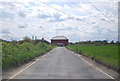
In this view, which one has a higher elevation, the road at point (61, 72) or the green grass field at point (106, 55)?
the green grass field at point (106, 55)

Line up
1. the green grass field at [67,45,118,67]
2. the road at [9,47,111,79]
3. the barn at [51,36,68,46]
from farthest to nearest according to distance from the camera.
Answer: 1. the barn at [51,36,68,46]
2. the green grass field at [67,45,118,67]
3. the road at [9,47,111,79]

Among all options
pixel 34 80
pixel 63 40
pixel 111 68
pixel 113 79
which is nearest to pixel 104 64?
pixel 111 68

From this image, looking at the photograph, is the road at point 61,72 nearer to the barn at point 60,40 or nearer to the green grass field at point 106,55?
the green grass field at point 106,55

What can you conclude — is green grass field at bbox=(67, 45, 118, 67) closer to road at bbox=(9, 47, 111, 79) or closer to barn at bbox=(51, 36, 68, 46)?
road at bbox=(9, 47, 111, 79)

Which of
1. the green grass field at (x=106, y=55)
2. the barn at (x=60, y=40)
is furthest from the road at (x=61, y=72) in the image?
the barn at (x=60, y=40)

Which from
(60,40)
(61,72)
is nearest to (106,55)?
(61,72)

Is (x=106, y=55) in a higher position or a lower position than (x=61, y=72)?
higher

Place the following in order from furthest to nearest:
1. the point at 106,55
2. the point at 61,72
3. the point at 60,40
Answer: the point at 60,40
the point at 106,55
the point at 61,72

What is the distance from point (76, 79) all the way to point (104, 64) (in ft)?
32.1

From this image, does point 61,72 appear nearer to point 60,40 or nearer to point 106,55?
point 106,55

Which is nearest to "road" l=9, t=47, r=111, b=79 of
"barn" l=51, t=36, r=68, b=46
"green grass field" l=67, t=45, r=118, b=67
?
"green grass field" l=67, t=45, r=118, b=67

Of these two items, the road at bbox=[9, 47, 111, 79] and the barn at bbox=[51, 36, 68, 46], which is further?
the barn at bbox=[51, 36, 68, 46]

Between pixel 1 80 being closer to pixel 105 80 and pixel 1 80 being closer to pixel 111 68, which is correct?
pixel 105 80

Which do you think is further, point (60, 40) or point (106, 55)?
point (60, 40)
